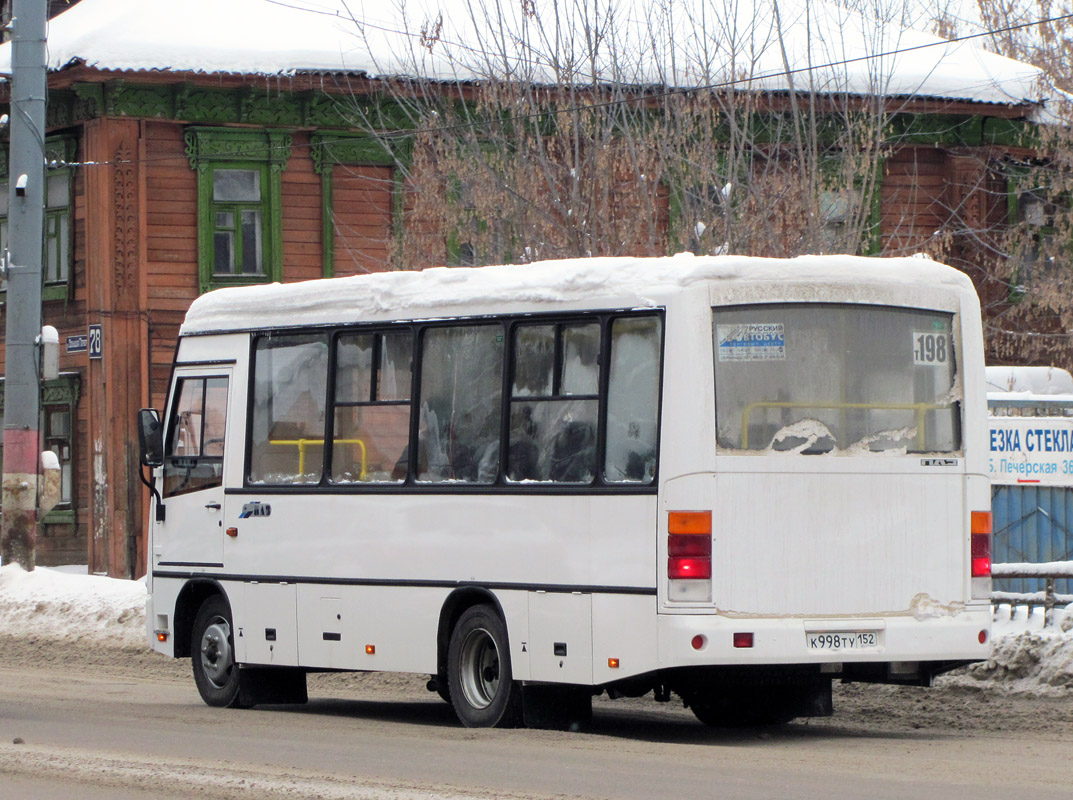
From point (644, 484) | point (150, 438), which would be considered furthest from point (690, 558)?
point (150, 438)

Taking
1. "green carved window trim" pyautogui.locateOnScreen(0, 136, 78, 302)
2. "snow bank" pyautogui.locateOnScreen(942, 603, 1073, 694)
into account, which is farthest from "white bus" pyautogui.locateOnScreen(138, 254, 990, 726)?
"green carved window trim" pyautogui.locateOnScreen(0, 136, 78, 302)

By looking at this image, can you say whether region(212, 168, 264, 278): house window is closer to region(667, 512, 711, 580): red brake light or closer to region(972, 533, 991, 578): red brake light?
region(972, 533, 991, 578): red brake light

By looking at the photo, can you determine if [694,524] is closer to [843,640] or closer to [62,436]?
[843,640]

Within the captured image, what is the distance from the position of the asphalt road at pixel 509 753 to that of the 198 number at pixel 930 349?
206 cm

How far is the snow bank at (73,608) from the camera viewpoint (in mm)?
18906

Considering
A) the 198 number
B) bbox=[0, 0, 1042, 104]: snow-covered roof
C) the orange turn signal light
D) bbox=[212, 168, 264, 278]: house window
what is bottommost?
the orange turn signal light

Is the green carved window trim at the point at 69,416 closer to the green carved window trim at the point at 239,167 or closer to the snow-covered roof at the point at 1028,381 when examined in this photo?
the green carved window trim at the point at 239,167

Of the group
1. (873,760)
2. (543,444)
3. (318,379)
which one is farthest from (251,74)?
(873,760)

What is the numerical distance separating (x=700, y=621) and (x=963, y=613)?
162 cm

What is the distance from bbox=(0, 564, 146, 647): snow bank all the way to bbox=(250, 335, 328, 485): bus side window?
578 cm

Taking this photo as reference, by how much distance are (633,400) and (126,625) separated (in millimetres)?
9330

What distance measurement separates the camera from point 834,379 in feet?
35.9

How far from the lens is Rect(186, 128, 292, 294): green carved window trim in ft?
92.3

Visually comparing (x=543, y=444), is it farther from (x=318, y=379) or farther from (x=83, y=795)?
(x=83, y=795)
